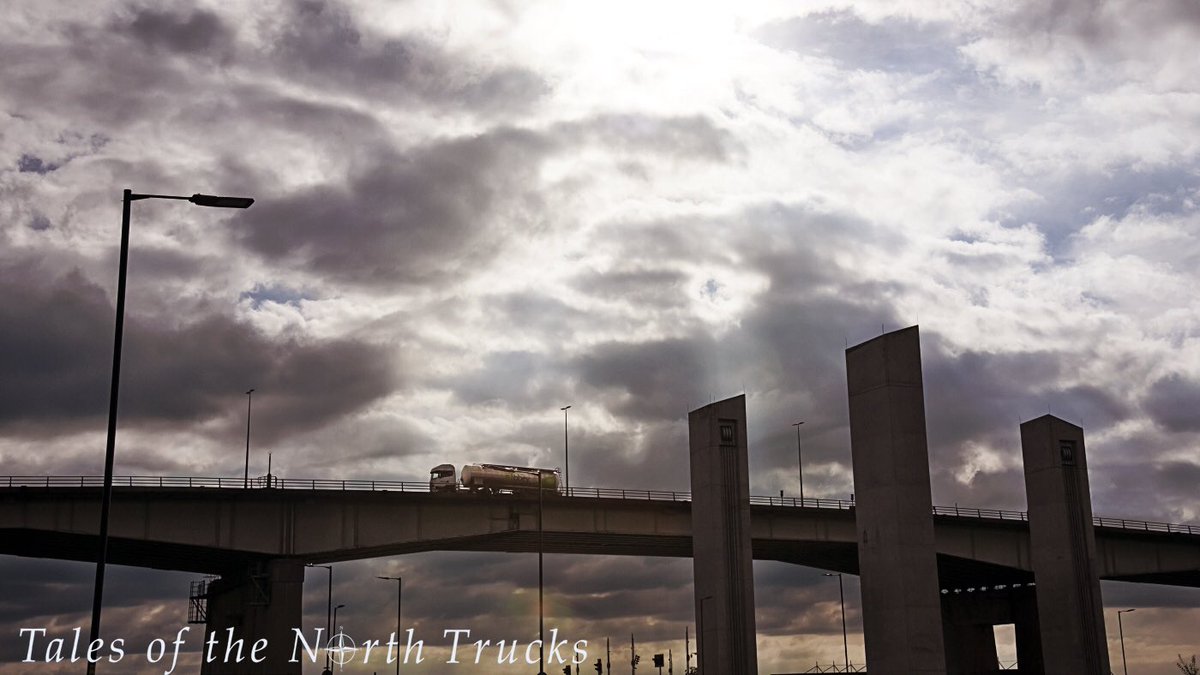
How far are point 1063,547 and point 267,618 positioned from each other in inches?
1940

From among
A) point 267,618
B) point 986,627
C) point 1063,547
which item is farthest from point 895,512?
point 986,627

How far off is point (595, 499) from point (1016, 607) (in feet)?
153

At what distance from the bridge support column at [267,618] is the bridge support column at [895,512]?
34147 millimetres

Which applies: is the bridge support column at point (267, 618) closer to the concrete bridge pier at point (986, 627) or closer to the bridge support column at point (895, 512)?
the bridge support column at point (895, 512)

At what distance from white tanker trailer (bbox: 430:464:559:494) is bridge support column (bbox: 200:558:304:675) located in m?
13.2

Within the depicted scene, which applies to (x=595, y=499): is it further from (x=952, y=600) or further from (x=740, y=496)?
(x=952, y=600)

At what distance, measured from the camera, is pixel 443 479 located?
88562 mm

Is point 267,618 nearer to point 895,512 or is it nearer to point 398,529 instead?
point 398,529

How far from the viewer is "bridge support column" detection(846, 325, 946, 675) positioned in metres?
60.2

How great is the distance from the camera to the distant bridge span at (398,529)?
73.4 meters

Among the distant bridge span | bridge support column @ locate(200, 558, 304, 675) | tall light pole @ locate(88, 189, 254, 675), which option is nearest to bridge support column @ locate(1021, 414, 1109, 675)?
the distant bridge span

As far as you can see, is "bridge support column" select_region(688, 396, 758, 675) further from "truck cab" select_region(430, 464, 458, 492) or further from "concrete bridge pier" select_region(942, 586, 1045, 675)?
"concrete bridge pier" select_region(942, 586, 1045, 675)

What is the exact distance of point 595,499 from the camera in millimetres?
87812

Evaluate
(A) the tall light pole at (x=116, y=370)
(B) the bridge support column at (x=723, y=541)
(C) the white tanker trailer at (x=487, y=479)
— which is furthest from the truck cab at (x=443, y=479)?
(A) the tall light pole at (x=116, y=370)
